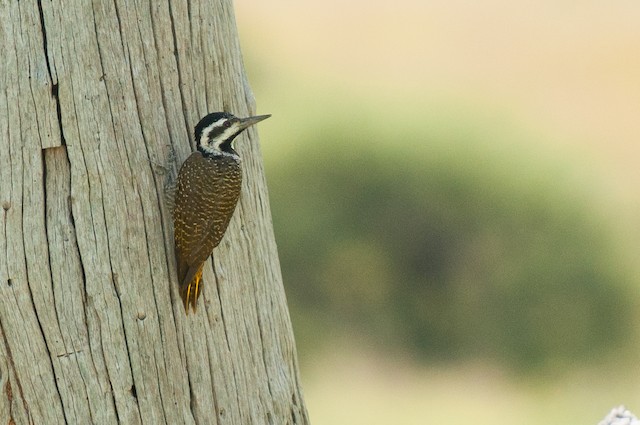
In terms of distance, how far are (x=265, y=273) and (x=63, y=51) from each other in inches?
52.4

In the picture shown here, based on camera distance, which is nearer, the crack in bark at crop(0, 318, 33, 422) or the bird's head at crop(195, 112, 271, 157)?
the crack in bark at crop(0, 318, 33, 422)

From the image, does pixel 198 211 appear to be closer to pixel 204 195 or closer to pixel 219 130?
pixel 204 195

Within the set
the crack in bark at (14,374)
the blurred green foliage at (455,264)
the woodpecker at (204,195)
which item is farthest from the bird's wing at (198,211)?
the blurred green foliage at (455,264)

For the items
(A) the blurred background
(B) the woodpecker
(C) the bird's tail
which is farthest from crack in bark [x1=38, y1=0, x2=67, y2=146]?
(A) the blurred background

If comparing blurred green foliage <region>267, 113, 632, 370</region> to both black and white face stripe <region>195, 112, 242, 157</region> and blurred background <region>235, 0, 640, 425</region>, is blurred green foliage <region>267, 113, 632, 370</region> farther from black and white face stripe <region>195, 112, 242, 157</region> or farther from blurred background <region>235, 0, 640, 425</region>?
black and white face stripe <region>195, 112, 242, 157</region>

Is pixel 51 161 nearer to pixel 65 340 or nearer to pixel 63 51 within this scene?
pixel 63 51

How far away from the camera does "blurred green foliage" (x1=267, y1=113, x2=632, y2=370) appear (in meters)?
13.1

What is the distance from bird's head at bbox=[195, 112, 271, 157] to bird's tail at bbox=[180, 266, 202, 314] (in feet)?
1.81

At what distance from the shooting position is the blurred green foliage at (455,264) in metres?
13.1

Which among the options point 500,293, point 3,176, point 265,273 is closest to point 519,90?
point 500,293

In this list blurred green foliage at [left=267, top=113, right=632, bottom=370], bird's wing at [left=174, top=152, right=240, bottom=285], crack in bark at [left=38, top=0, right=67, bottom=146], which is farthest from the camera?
blurred green foliage at [left=267, top=113, right=632, bottom=370]

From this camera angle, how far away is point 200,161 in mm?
4445

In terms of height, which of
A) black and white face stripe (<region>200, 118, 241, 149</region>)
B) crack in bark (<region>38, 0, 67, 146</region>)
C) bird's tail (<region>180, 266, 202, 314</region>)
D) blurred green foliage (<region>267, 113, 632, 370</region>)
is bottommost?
blurred green foliage (<region>267, 113, 632, 370</region>)

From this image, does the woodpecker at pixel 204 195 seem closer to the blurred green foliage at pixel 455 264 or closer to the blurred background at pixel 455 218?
the blurred background at pixel 455 218
